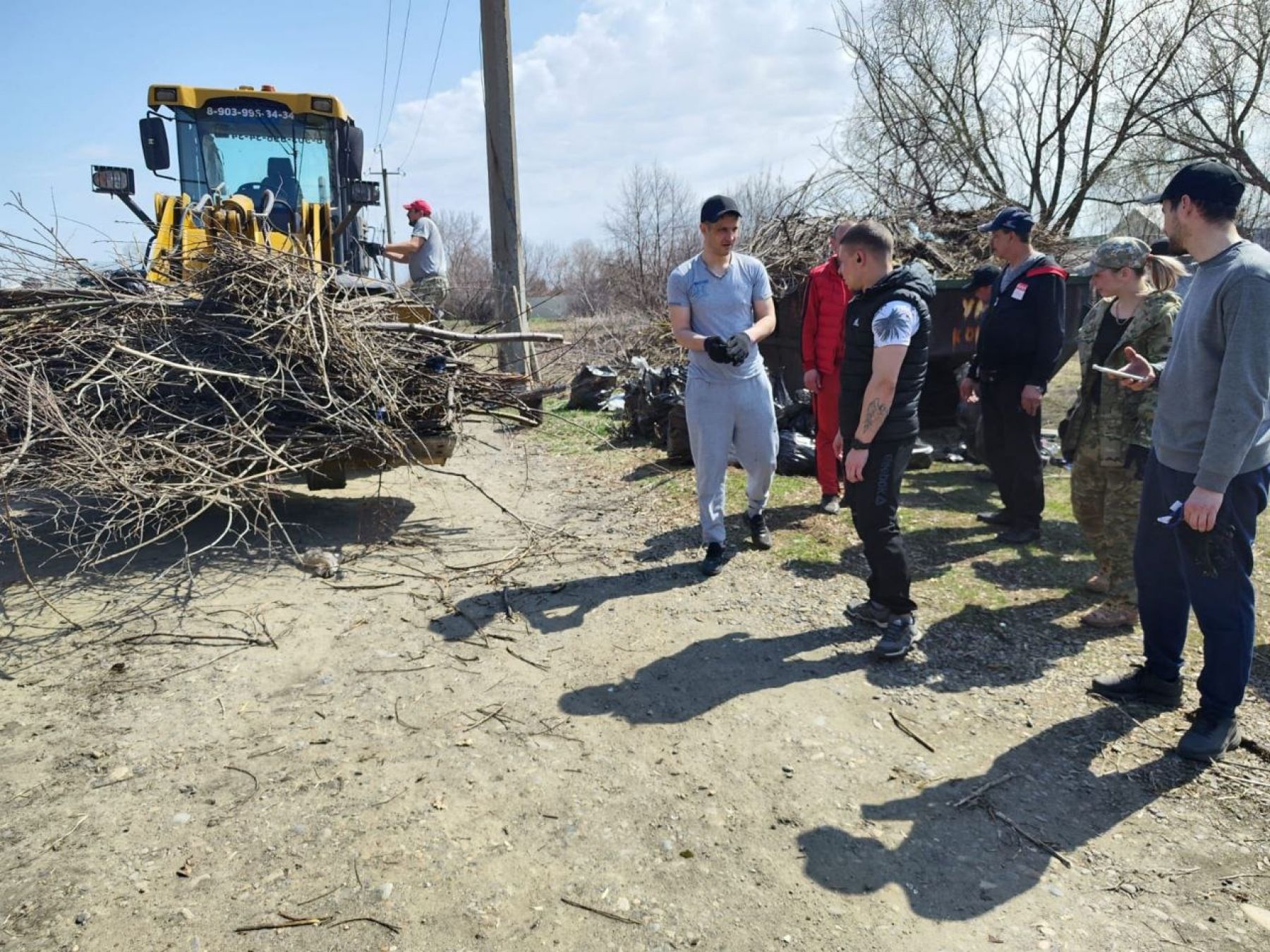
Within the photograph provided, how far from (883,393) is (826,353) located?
7.45 feet

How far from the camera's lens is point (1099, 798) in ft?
8.62

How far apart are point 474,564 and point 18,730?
2.24m

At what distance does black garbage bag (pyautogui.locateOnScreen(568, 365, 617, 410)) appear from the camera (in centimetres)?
985

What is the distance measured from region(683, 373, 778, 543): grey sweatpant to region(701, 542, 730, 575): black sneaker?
0.12ft

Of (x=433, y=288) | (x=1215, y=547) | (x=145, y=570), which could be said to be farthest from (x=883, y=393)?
(x=433, y=288)

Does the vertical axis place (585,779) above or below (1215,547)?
below

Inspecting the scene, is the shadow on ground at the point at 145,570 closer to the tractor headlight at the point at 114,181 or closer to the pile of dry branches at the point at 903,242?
the tractor headlight at the point at 114,181

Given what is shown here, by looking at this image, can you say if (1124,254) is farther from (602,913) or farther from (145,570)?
(145,570)

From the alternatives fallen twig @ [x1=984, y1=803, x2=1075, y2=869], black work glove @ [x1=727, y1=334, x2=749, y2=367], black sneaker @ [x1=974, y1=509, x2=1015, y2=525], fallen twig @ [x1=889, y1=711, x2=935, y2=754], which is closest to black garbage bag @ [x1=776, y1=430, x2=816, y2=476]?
black sneaker @ [x1=974, y1=509, x2=1015, y2=525]

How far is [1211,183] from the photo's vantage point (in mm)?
2574

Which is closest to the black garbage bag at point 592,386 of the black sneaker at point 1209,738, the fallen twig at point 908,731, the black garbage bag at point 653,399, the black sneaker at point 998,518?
the black garbage bag at point 653,399

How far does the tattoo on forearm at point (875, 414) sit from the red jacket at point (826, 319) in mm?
2067

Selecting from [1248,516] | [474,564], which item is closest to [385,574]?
[474,564]

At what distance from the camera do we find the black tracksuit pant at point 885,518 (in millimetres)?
3422
